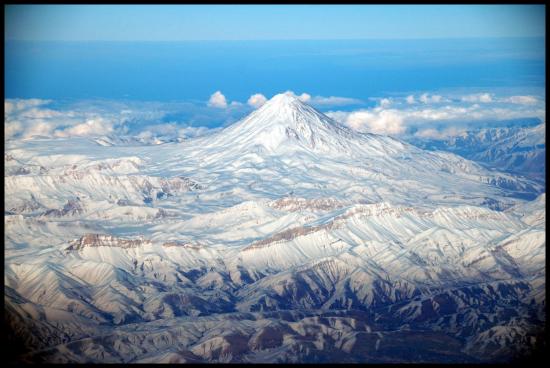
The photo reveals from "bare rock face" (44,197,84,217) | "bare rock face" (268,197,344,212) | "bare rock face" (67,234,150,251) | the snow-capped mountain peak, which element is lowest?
"bare rock face" (67,234,150,251)

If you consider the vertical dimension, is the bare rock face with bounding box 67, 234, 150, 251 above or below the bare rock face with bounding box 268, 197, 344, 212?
below

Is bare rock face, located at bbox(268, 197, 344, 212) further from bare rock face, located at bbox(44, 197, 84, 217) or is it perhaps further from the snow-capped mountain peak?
the snow-capped mountain peak

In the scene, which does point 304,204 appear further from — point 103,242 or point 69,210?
point 103,242

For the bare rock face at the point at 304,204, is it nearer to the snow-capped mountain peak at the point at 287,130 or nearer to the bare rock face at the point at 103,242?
the bare rock face at the point at 103,242

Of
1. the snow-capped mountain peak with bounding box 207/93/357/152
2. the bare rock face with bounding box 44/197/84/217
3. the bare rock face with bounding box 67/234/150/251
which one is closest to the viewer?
the bare rock face with bounding box 67/234/150/251

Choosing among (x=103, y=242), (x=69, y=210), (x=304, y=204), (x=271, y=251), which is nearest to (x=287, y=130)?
(x=304, y=204)

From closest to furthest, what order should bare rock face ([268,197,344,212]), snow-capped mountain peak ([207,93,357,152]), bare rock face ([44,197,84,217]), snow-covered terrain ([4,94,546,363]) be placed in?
snow-covered terrain ([4,94,546,363])
bare rock face ([268,197,344,212])
bare rock face ([44,197,84,217])
snow-capped mountain peak ([207,93,357,152])

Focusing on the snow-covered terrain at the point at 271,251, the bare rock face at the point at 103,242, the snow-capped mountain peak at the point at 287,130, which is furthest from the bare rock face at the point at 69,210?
the snow-capped mountain peak at the point at 287,130

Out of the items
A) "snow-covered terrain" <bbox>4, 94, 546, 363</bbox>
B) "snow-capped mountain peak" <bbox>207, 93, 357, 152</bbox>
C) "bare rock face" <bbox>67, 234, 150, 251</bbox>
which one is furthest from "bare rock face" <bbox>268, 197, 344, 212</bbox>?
"snow-capped mountain peak" <bbox>207, 93, 357, 152</bbox>
